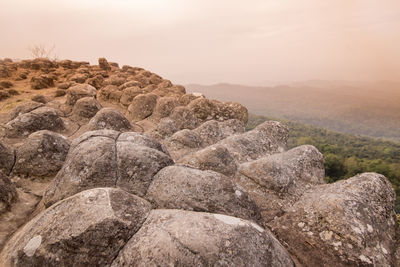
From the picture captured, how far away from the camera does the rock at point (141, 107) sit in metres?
9.38

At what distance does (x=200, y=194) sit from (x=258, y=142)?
169 inches

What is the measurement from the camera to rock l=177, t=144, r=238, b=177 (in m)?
5.81

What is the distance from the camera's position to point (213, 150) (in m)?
5.98

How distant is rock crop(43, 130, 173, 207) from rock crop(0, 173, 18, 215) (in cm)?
60

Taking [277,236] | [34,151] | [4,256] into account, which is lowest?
[277,236]

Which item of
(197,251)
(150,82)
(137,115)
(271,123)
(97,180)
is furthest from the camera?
(150,82)

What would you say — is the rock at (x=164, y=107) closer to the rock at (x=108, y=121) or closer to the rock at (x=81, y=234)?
the rock at (x=108, y=121)

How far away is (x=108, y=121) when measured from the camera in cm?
741

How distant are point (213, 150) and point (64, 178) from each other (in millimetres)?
3363

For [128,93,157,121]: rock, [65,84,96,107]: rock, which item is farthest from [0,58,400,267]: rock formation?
[65,84,96,107]: rock

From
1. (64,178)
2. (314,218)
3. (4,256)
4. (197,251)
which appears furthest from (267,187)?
(4,256)

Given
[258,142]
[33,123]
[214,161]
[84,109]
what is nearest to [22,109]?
[33,123]

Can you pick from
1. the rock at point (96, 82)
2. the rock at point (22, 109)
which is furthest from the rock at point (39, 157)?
the rock at point (96, 82)

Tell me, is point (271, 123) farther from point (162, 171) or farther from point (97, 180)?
point (97, 180)
